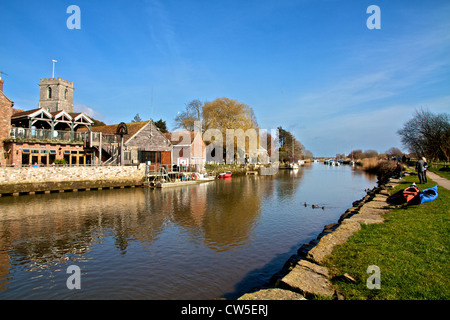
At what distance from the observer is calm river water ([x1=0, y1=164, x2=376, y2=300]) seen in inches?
340

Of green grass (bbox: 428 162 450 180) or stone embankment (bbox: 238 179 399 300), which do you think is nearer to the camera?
stone embankment (bbox: 238 179 399 300)

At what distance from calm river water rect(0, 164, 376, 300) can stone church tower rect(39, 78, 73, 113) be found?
29054 mm

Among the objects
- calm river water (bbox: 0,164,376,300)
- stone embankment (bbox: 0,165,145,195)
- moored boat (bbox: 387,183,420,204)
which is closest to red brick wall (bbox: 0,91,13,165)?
stone embankment (bbox: 0,165,145,195)

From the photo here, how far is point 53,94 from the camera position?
155ft

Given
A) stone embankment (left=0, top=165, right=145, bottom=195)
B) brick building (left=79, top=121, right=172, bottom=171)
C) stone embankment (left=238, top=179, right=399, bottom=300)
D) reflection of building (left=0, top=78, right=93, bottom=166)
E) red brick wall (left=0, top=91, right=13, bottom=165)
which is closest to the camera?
stone embankment (left=238, top=179, right=399, bottom=300)

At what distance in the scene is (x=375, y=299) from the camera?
17.0ft

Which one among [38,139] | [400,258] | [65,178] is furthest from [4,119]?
[400,258]

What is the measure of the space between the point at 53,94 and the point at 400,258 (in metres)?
54.9

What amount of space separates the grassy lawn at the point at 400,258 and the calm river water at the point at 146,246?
3.12 meters

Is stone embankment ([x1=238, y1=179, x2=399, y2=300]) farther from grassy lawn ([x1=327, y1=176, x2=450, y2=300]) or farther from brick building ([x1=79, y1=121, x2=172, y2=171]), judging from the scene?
brick building ([x1=79, y1=121, x2=172, y2=171])

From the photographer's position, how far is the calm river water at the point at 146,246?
864cm

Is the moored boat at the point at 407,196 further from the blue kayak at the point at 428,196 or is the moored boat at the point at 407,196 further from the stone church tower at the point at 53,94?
the stone church tower at the point at 53,94

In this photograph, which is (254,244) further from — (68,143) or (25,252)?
(68,143)

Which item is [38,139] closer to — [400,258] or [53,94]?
[53,94]
